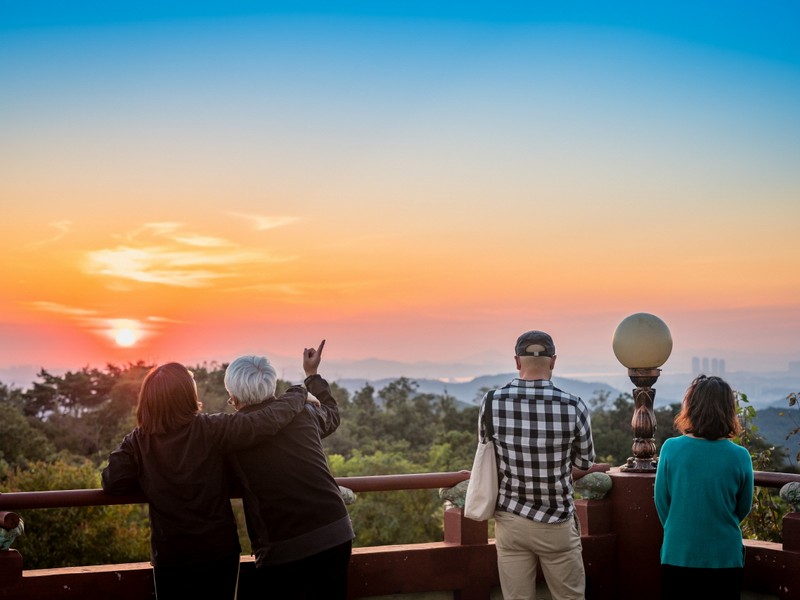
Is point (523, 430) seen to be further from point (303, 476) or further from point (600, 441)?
point (600, 441)

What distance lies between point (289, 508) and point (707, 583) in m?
1.84

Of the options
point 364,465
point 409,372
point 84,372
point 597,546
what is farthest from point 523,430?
point 84,372

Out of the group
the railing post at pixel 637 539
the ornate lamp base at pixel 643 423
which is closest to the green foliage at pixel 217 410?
the ornate lamp base at pixel 643 423

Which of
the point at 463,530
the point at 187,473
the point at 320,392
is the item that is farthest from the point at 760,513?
the point at 187,473

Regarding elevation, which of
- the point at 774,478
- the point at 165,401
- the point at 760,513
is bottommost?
the point at 760,513

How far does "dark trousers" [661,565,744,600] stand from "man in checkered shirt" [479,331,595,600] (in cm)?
51

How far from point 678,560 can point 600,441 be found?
26.9 m

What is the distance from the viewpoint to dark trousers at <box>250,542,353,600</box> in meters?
3.65

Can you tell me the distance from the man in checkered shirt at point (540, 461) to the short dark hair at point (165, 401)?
1413 mm

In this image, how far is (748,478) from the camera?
3701mm

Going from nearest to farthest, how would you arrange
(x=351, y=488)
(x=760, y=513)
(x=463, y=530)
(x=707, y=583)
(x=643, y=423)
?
(x=707, y=583), (x=351, y=488), (x=463, y=530), (x=643, y=423), (x=760, y=513)

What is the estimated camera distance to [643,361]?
5.24 m

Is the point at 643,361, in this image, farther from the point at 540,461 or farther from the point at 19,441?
the point at 19,441

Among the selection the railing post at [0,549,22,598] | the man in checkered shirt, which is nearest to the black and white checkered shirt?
the man in checkered shirt
